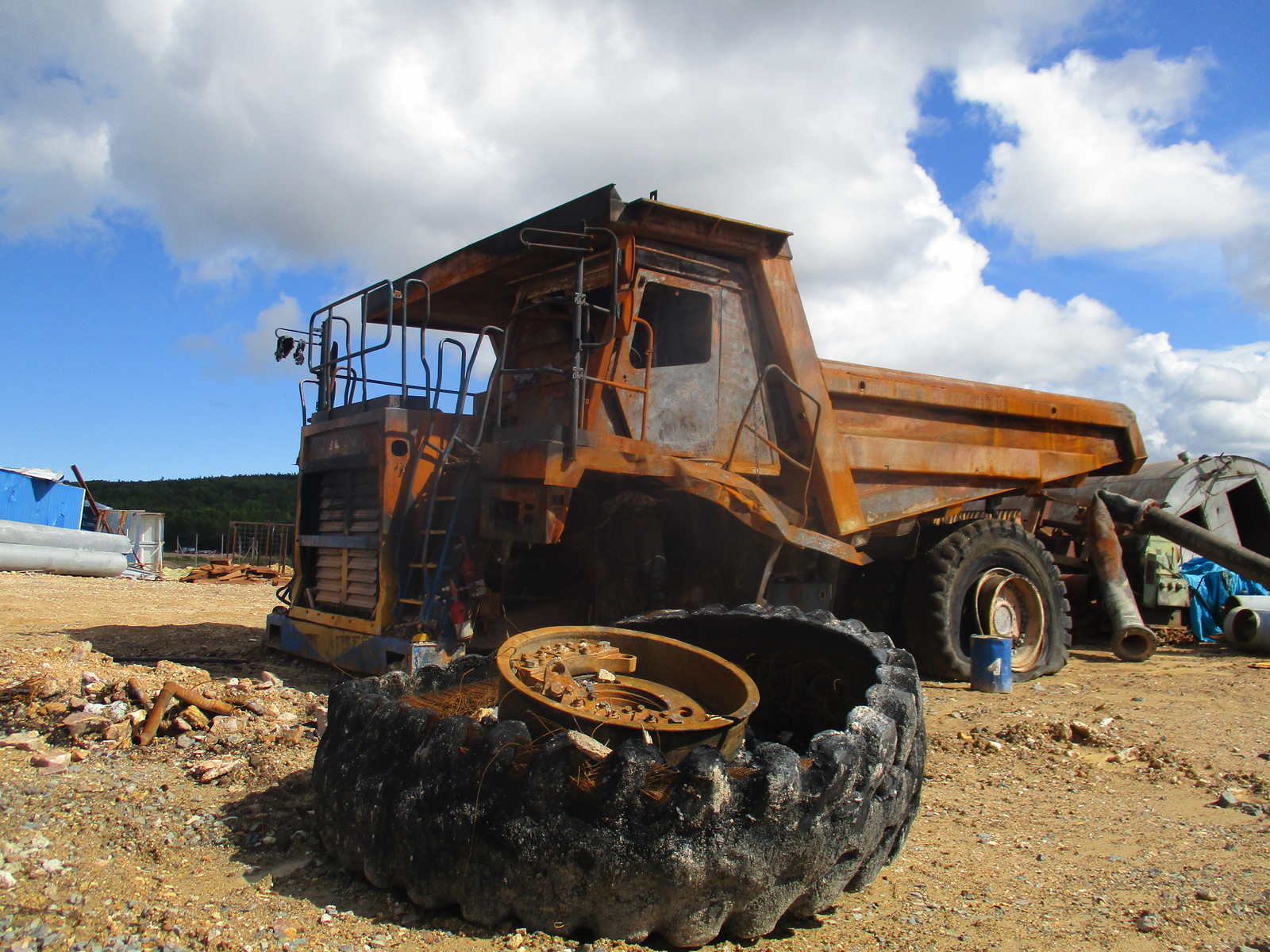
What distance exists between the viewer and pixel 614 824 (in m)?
2.12

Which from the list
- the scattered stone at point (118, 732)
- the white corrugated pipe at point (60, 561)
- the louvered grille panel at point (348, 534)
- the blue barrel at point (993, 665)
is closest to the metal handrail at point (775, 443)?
the blue barrel at point (993, 665)

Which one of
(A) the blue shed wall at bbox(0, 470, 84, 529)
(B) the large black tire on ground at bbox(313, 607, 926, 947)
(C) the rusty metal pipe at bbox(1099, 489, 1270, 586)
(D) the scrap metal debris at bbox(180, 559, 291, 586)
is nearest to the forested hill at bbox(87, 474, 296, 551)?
(A) the blue shed wall at bbox(0, 470, 84, 529)

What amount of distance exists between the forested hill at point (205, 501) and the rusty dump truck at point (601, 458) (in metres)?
32.1

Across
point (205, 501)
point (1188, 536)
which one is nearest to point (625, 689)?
point (1188, 536)

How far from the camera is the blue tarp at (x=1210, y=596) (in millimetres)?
10484

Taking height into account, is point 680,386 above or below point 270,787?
above

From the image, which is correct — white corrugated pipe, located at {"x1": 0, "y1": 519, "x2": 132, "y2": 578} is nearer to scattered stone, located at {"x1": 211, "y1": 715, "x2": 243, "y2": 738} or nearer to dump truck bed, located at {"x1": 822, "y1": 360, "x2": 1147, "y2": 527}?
scattered stone, located at {"x1": 211, "y1": 715, "x2": 243, "y2": 738}

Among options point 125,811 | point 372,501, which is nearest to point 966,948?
point 125,811

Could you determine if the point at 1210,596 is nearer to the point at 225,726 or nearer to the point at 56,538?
the point at 225,726

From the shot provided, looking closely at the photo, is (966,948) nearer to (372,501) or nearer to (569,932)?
(569,932)

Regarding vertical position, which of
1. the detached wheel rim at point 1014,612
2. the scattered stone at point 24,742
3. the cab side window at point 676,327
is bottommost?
the scattered stone at point 24,742

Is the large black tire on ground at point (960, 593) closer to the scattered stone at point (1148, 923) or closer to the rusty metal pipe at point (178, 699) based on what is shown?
the scattered stone at point (1148, 923)

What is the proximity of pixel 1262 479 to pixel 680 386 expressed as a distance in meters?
10.6

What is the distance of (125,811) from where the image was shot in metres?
2.91
